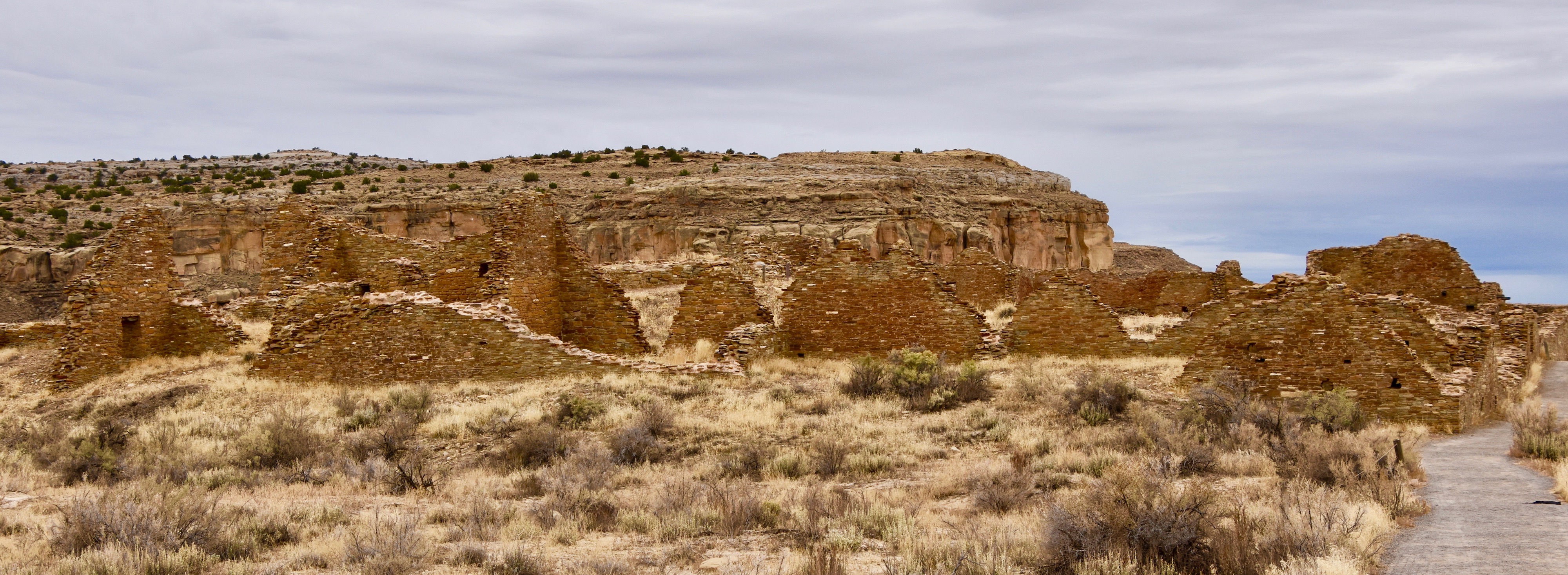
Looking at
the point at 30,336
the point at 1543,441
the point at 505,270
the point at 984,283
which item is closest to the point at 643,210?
the point at 984,283

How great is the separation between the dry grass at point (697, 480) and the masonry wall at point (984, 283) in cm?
1202

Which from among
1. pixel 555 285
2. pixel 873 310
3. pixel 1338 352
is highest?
pixel 555 285

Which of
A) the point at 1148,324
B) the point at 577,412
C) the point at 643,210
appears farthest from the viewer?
the point at 643,210

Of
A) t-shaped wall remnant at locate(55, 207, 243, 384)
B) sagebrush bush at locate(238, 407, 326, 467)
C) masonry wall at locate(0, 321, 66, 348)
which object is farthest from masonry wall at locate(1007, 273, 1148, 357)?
masonry wall at locate(0, 321, 66, 348)

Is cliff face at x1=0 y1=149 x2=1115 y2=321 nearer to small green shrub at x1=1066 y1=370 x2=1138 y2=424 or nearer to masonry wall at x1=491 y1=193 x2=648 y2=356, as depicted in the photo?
masonry wall at x1=491 y1=193 x2=648 y2=356

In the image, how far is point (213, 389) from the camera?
16812mm

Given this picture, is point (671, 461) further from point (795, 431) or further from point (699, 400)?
point (699, 400)

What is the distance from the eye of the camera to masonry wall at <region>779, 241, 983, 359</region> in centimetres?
1955

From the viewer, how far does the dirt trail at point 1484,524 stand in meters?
7.03

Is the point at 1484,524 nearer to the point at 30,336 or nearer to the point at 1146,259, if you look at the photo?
the point at 30,336

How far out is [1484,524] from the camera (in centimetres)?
817

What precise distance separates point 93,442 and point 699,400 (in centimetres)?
815

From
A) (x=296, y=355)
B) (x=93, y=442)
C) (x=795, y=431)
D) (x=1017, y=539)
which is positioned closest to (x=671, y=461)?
(x=795, y=431)

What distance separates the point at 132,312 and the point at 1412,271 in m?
29.3
